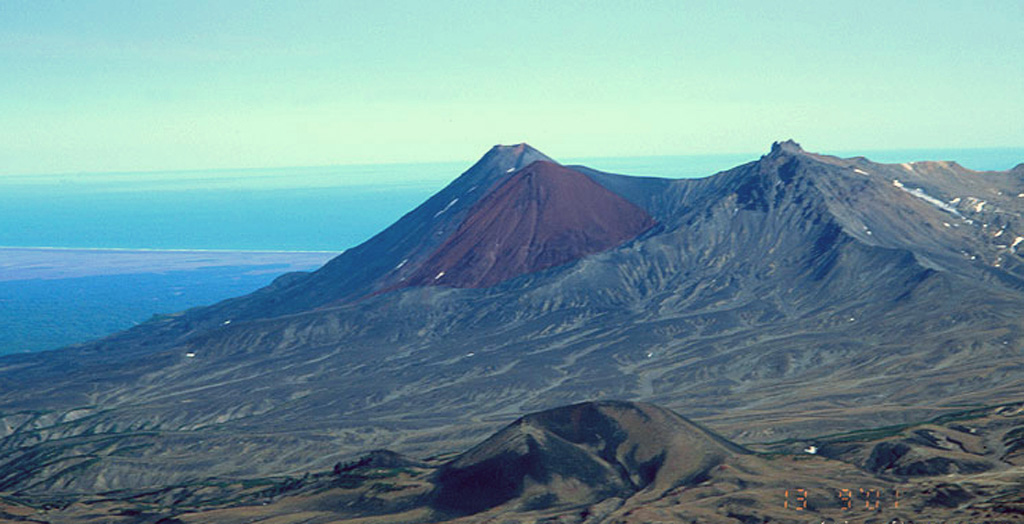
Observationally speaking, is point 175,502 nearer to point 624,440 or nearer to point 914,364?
point 624,440

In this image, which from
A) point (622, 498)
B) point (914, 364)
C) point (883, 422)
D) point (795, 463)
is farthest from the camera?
point (914, 364)

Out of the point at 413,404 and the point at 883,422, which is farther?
the point at 413,404

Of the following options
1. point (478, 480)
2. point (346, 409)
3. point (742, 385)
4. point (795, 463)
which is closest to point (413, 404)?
point (346, 409)

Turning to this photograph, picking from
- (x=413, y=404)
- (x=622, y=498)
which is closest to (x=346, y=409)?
(x=413, y=404)

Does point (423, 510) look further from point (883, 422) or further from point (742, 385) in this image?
point (742, 385)

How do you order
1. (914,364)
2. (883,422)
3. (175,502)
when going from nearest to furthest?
(175,502) < (883,422) < (914,364)

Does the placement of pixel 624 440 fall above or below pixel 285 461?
above

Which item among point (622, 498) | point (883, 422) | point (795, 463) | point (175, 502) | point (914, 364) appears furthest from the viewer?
point (914, 364)

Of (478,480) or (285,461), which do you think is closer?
(478,480)

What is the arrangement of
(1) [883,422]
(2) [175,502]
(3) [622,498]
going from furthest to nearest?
(1) [883,422] → (2) [175,502] → (3) [622,498]
